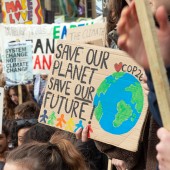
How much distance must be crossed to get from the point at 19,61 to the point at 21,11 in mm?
1501

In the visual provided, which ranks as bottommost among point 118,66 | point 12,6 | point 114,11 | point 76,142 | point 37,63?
point 76,142

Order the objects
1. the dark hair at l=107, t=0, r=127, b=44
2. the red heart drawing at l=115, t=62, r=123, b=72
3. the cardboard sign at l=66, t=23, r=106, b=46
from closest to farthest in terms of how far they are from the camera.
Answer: the dark hair at l=107, t=0, r=127, b=44
the red heart drawing at l=115, t=62, r=123, b=72
the cardboard sign at l=66, t=23, r=106, b=46

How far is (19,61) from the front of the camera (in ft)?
20.6

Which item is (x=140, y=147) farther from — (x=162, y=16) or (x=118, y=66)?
(x=162, y=16)

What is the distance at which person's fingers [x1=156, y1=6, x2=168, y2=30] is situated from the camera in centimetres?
109

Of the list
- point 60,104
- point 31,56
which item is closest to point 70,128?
point 60,104

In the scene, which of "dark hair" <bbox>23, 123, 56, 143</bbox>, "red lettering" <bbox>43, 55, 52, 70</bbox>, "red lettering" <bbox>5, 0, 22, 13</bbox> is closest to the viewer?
"dark hair" <bbox>23, 123, 56, 143</bbox>

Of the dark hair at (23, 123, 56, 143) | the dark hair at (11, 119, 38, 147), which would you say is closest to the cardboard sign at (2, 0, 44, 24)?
the dark hair at (11, 119, 38, 147)

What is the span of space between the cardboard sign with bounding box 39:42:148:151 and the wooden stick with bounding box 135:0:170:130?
1.22 metres

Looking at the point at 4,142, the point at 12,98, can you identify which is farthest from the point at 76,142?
the point at 12,98

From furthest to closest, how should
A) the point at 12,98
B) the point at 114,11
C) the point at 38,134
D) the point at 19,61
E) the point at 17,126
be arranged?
the point at 12,98 → the point at 19,61 → the point at 17,126 → the point at 38,134 → the point at 114,11

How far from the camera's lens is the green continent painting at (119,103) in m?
2.38

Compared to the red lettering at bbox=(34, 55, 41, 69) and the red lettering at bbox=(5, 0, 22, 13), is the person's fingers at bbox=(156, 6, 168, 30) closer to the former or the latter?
the red lettering at bbox=(34, 55, 41, 69)

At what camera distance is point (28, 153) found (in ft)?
7.93
